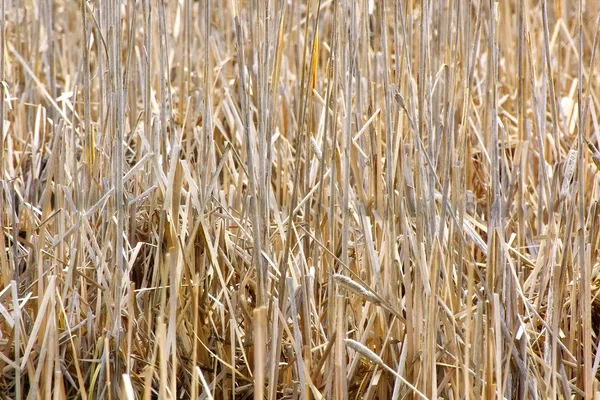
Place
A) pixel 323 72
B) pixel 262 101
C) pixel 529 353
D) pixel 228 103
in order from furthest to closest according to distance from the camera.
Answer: pixel 323 72 → pixel 228 103 → pixel 529 353 → pixel 262 101

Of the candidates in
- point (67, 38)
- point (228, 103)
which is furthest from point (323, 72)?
point (67, 38)

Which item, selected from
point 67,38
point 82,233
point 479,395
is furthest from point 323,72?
point 479,395

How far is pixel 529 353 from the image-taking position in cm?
107

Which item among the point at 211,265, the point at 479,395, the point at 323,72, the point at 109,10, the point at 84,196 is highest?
the point at 109,10

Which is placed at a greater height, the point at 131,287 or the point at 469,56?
the point at 469,56

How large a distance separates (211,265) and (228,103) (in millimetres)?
690

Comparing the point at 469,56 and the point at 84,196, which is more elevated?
the point at 469,56

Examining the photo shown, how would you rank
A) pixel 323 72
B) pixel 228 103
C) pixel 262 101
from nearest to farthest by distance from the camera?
pixel 262 101 < pixel 228 103 < pixel 323 72

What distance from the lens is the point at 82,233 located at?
1.10 metres

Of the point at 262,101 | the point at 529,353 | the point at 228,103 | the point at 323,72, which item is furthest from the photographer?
A: the point at 323,72

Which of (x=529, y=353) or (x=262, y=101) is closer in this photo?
(x=262, y=101)

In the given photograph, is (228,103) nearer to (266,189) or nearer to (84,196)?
(84,196)

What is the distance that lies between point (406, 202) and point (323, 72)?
0.95 m

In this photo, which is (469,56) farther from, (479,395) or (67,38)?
(67,38)
